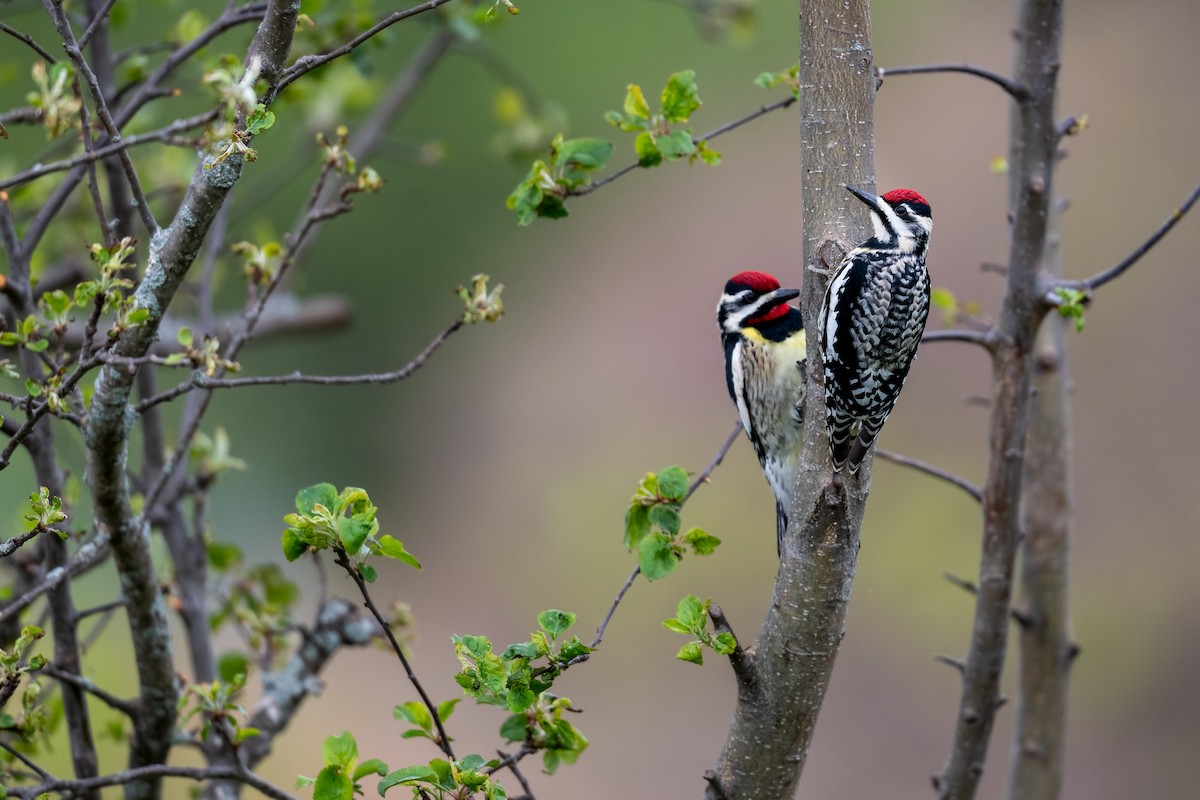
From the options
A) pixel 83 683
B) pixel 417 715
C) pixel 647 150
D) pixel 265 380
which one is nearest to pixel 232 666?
pixel 83 683

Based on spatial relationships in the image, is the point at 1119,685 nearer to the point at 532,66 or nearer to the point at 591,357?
the point at 591,357

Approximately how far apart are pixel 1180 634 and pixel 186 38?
4.43 m

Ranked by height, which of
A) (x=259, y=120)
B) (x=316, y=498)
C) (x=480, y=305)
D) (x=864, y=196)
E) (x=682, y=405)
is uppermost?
(x=682, y=405)

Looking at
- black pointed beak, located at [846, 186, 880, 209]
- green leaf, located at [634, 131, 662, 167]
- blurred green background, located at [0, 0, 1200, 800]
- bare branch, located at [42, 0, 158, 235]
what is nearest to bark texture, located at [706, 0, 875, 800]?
black pointed beak, located at [846, 186, 880, 209]

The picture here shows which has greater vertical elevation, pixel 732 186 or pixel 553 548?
pixel 732 186

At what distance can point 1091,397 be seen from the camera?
5.62 meters

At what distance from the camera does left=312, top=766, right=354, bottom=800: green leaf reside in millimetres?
1351

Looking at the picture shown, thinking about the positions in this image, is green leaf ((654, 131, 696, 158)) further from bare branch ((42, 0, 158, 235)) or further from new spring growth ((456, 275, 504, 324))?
bare branch ((42, 0, 158, 235))

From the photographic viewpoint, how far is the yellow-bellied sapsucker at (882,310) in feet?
5.93

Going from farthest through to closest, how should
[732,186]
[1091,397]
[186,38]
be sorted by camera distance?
1. [732,186]
2. [1091,397]
3. [186,38]

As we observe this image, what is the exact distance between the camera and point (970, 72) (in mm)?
1832

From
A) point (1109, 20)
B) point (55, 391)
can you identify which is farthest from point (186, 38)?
point (1109, 20)

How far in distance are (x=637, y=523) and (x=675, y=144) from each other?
1.81ft

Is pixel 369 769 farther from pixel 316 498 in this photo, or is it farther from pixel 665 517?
pixel 665 517
